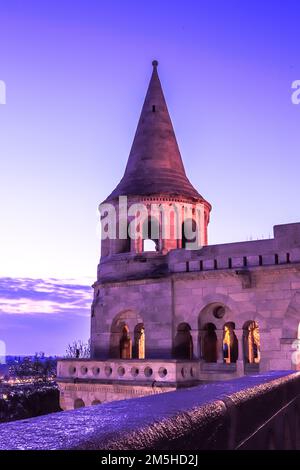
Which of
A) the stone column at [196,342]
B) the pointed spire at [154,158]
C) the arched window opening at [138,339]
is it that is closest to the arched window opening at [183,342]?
the stone column at [196,342]

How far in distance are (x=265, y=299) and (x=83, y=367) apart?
237 inches

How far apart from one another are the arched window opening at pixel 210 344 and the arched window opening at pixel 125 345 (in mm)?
3026

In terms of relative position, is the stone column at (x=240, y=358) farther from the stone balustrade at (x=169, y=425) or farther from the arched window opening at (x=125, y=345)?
the stone balustrade at (x=169, y=425)

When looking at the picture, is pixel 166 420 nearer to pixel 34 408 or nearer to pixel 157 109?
pixel 157 109

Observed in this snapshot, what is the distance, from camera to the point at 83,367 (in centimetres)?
1622

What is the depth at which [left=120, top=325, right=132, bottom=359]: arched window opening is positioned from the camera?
17.5m

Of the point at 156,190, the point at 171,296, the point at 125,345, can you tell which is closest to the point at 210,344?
the point at 171,296

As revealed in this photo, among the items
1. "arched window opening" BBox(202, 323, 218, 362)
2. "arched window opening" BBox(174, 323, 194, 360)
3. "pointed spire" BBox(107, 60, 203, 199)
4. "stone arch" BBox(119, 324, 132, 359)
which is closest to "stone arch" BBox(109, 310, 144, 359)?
"stone arch" BBox(119, 324, 132, 359)

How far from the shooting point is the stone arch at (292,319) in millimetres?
13414

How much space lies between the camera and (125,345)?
17719 millimetres

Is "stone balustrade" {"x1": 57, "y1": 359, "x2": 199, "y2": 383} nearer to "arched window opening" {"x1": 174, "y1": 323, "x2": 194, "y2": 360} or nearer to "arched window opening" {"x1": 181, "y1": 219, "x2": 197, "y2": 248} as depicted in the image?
"arched window opening" {"x1": 174, "y1": 323, "x2": 194, "y2": 360}

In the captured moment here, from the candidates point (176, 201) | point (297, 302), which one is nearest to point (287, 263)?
point (297, 302)

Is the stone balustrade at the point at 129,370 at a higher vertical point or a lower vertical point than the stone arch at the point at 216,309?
lower
